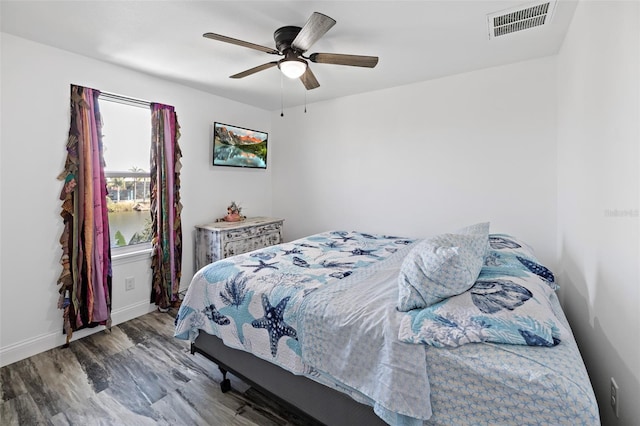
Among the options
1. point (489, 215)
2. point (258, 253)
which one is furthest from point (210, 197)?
point (489, 215)

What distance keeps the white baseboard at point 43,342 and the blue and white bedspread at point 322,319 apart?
52.9 inches

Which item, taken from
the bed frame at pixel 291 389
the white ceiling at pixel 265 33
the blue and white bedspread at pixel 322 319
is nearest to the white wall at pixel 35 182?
the white ceiling at pixel 265 33

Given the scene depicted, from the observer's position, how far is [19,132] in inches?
91.0

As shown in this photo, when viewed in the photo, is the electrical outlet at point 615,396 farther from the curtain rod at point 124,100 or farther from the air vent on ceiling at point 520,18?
the curtain rod at point 124,100

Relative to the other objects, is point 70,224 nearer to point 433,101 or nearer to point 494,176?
point 433,101

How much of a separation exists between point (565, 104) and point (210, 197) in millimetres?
3767

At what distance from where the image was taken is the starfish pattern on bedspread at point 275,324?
1.60m

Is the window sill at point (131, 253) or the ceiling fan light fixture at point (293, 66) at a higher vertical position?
the ceiling fan light fixture at point (293, 66)

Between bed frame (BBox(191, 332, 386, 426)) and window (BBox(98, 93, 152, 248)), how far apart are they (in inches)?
69.8

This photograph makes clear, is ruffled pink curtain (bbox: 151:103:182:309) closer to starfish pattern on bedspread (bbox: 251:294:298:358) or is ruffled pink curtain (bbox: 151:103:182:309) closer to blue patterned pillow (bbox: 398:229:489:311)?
starfish pattern on bedspread (bbox: 251:294:298:358)

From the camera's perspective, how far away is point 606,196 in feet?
4.75

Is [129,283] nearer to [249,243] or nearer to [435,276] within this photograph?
[249,243]

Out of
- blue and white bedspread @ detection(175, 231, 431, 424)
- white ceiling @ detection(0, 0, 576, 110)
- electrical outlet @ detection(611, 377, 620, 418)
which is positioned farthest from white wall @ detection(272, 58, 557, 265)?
electrical outlet @ detection(611, 377, 620, 418)

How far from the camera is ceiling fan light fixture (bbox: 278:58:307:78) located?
7.21 ft
